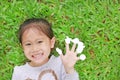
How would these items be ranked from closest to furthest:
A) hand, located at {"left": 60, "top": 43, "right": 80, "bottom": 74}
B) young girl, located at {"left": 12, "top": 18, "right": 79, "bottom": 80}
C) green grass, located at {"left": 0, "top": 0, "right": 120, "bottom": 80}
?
hand, located at {"left": 60, "top": 43, "right": 80, "bottom": 74}
young girl, located at {"left": 12, "top": 18, "right": 79, "bottom": 80}
green grass, located at {"left": 0, "top": 0, "right": 120, "bottom": 80}

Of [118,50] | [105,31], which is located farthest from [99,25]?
[118,50]

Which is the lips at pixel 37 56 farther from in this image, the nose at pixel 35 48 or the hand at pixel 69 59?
the hand at pixel 69 59

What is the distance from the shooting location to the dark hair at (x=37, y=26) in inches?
153

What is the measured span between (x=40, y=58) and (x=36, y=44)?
0.17 m

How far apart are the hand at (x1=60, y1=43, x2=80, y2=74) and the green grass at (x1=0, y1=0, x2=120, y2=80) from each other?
19.4 inches

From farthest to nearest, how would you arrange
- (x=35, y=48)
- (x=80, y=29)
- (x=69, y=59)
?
(x=80, y=29) < (x=35, y=48) < (x=69, y=59)

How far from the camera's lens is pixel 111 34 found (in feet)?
14.2

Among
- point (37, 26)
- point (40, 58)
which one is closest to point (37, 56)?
point (40, 58)

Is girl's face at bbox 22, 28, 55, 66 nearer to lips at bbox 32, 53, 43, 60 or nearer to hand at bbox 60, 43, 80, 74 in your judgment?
lips at bbox 32, 53, 43, 60

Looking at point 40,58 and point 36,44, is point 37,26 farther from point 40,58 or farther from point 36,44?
point 40,58

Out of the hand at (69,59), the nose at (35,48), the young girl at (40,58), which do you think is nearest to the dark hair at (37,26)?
the young girl at (40,58)

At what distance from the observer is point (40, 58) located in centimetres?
390

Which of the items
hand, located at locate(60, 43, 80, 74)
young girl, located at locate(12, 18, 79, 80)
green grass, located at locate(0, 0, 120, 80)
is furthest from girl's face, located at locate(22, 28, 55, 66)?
green grass, located at locate(0, 0, 120, 80)

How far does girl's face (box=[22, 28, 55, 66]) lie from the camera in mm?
3834
